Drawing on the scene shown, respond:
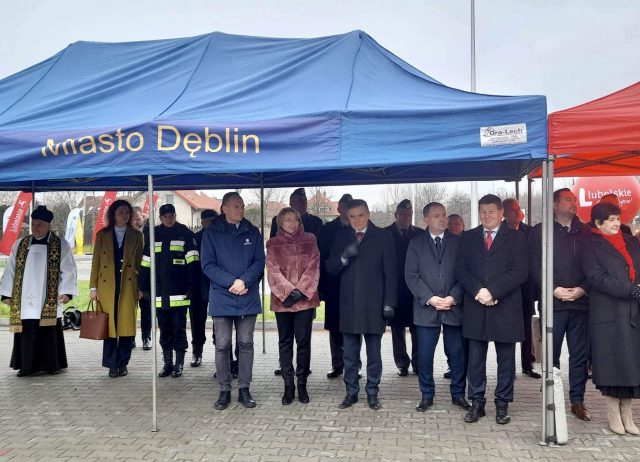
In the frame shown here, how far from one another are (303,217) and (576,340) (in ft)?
10.1

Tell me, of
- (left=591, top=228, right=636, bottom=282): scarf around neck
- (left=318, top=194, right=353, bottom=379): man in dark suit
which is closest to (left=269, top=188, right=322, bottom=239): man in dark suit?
(left=318, top=194, right=353, bottom=379): man in dark suit

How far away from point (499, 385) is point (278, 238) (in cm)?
232

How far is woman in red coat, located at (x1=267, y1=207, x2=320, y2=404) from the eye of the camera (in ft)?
16.8

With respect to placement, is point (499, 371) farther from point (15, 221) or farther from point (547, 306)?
point (15, 221)

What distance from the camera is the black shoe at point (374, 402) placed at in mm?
5043

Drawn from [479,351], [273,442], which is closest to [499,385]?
[479,351]

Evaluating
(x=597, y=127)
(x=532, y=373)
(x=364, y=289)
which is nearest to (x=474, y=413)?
(x=364, y=289)

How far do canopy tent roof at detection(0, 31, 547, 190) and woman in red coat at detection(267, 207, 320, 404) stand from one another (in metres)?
0.88

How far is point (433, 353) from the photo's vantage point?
4.98 meters

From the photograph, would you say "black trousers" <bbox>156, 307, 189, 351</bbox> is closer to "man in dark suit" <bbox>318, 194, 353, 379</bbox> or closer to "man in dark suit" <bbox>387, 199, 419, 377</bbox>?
"man in dark suit" <bbox>318, 194, 353, 379</bbox>

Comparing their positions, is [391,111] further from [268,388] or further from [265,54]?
[268,388]

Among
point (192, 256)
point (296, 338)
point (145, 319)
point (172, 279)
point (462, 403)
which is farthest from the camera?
point (145, 319)

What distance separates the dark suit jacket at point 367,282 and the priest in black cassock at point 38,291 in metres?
3.50

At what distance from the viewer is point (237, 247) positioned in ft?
16.9
